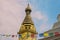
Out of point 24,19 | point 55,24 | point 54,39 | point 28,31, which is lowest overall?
point 54,39

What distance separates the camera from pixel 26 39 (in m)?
69.2

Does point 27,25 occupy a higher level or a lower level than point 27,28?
higher

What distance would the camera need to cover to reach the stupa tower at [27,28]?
69062 mm

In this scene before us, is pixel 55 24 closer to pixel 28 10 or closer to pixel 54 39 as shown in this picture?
pixel 54 39

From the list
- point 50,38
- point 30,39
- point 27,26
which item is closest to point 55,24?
point 50,38

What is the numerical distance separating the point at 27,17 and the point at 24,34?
22.3 feet

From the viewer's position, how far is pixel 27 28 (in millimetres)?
72188

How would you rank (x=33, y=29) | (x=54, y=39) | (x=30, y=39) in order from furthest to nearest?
(x=33, y=29)
(x=30, y=39)
(x=54, y=39)

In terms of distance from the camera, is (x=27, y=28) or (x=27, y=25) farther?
(x=27, y=25)

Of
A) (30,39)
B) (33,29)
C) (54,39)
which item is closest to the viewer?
(54,39)

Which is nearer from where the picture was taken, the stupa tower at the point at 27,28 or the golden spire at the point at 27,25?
the stupa tower at the point at 27,28

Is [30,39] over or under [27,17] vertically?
under

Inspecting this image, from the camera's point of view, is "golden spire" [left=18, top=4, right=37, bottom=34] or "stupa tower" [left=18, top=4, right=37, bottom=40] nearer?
"stupa tower" [left=18, top=4, right=37, bottom=40]

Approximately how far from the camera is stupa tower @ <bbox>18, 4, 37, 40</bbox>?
6906 centimetres
